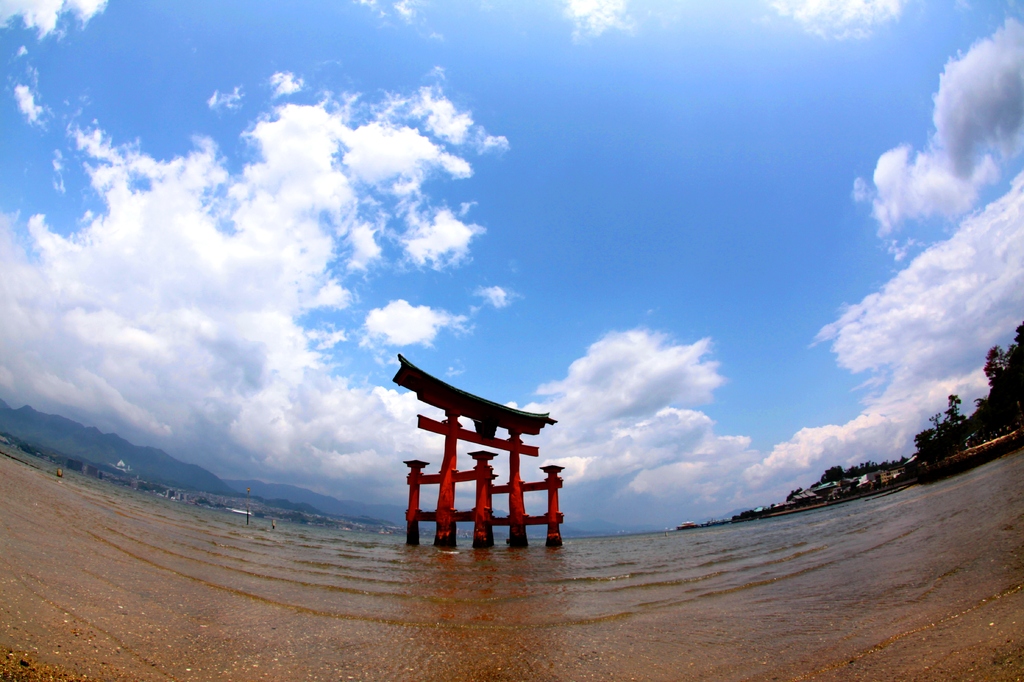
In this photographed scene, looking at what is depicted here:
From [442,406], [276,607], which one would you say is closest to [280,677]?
[276,607]

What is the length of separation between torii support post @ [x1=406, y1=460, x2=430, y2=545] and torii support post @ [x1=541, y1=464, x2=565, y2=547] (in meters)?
5.41

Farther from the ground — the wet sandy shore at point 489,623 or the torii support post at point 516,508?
the wet sandy shore at point 489,623

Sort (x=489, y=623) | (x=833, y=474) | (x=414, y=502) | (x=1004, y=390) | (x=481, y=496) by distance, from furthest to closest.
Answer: (x=833, y=474) < (x=1004, y=390) < (x=414, y=502) < (x=481, y=496) < (x=489, y=623)

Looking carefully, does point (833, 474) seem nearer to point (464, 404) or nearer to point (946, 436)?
point (946, 436)

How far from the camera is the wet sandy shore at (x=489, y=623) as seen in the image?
2.51 metres

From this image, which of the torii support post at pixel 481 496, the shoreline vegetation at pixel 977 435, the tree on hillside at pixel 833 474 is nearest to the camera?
the torii support post at pixel 481 496

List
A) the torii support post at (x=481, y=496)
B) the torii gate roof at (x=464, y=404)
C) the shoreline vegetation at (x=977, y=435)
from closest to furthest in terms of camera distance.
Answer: the torii gate roof at (x=464, y=404) → the torii support post at (x=481, y=496) → the shoreline vegetation at (x=977, y=435)

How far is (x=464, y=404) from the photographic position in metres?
16.9

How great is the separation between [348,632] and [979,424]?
80647 mm

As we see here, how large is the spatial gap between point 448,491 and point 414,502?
2692mm

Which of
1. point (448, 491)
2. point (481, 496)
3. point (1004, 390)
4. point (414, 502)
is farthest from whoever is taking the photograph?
point (1004, 390)

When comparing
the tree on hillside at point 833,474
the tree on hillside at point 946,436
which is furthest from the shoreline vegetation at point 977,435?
the tree on hillside at point 833,474

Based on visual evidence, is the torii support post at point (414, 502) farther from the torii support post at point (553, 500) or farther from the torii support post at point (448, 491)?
the torii support post at point (553, 500)

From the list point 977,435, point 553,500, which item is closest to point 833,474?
point 977,435
